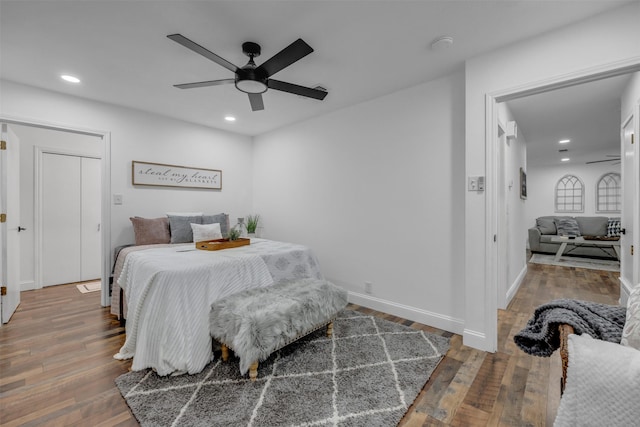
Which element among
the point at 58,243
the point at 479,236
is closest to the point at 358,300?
the point at 479,236

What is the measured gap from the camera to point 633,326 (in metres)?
1.13

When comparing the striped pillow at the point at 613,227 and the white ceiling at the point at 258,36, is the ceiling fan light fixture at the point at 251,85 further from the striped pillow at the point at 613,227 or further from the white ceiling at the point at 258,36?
the striped pillow at the point at 613,227

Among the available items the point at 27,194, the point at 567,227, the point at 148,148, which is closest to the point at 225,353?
the point at 148,148

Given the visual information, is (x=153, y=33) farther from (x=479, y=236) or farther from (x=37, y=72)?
(x=479, y=236)

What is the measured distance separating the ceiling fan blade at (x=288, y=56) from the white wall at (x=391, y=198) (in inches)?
59.6

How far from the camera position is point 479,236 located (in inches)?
89.9

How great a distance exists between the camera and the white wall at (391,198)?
103 inches

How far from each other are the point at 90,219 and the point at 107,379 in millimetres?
3486

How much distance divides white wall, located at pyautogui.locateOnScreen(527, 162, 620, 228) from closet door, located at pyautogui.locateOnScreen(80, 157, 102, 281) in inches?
413

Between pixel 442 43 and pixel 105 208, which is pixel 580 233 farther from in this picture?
pixel 105 208

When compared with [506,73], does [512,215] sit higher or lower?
lower

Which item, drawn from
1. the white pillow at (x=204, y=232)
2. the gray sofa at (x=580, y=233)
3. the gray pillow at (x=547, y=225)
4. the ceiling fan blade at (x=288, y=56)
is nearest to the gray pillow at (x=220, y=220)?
the white pillow at (x=204, y=232)

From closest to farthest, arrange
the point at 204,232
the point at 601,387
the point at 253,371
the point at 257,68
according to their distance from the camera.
Answer: the point at 601,387, the point at 253,371, the point at 257,68, the point at 204,232

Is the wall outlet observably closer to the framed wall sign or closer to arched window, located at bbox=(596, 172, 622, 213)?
the framed wall sign
